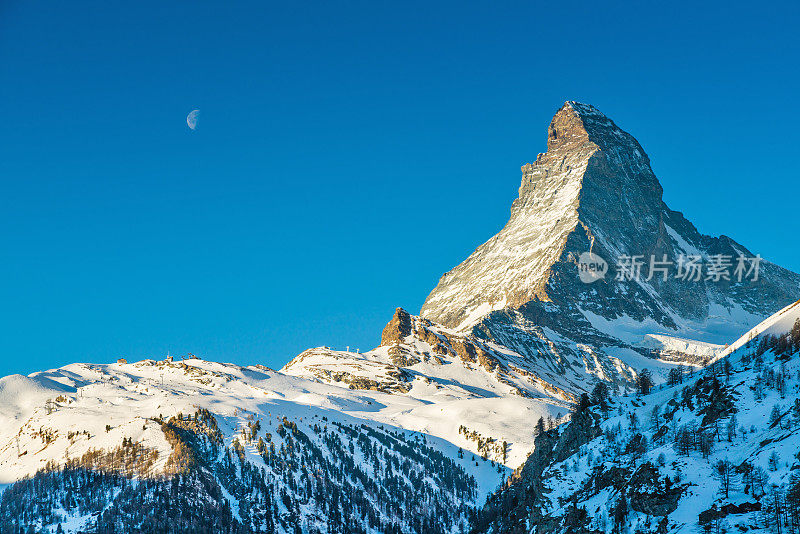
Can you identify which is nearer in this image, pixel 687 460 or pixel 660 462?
pixel 687 460

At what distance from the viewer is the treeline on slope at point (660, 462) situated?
10969cm

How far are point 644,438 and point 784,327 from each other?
56.0 m

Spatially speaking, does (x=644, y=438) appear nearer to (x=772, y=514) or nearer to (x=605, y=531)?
(x=605, y=531)

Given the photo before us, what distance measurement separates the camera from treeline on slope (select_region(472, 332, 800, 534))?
360 feet

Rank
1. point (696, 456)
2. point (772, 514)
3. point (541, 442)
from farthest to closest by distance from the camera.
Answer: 1. point (541, 442)
2. point (696, 456)
3. point (772, 514)

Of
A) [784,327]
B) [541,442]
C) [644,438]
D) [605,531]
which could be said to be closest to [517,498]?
[541,442]

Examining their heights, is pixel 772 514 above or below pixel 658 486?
below

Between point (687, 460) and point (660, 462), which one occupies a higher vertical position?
point (660, 462)

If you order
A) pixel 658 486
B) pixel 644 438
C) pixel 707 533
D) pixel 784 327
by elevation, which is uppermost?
pixel 784 327

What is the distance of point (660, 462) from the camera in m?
128

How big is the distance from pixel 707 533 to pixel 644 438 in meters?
38.0

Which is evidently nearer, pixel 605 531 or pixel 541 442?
pixel 605 531

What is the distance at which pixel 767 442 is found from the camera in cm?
11812

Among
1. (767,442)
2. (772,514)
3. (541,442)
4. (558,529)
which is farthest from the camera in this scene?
(541,442)
